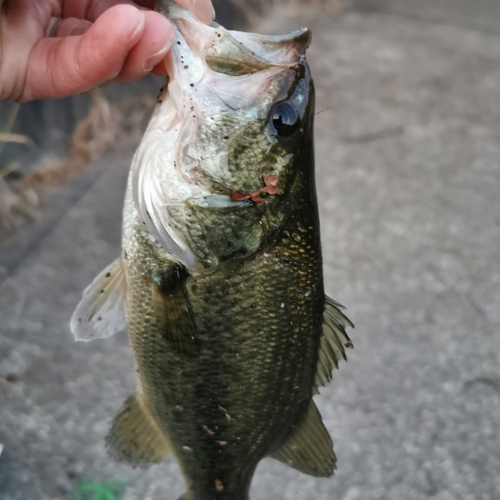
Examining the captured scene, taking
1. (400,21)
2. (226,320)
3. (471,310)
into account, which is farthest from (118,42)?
(400,21)

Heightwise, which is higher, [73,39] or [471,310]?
[73,39]

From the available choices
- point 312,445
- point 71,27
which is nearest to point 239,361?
point 312,445

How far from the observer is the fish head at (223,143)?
89 cm

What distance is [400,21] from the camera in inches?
161

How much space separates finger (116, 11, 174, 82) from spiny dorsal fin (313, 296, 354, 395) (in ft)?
1.92

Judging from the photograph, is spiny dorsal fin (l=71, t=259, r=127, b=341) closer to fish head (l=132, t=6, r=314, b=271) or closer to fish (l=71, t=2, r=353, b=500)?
fish (l=71, t=2, r=353, b=500)

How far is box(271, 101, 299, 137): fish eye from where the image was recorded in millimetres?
919

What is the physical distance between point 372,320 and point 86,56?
6.09 feet

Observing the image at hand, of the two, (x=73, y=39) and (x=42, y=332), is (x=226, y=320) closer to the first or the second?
(x=73, y=39)

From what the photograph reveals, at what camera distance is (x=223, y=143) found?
923 mm

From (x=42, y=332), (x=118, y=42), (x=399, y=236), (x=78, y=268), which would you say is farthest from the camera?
(x=399, y=236)

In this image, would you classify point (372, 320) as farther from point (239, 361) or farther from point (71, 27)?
point (71, 27)

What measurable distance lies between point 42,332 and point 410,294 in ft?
5.67

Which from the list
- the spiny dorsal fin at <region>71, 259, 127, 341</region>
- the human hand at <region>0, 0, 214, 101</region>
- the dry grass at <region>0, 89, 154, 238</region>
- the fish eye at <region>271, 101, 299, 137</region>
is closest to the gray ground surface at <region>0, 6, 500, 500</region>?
the dry grass at <region>0, 89, 154, 238</region>
